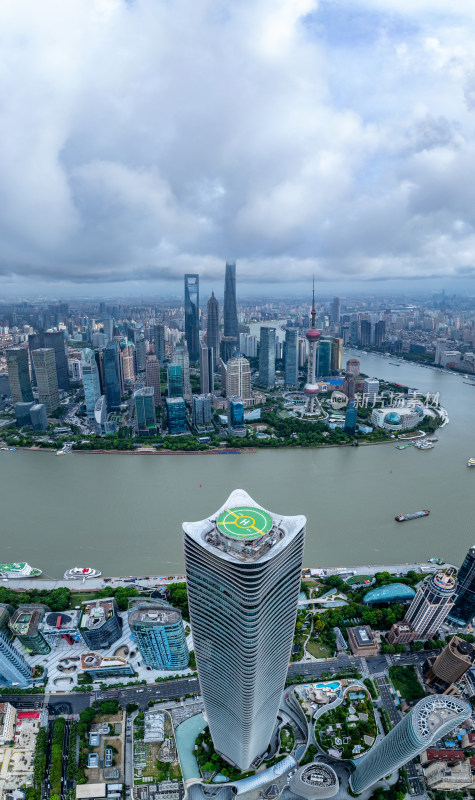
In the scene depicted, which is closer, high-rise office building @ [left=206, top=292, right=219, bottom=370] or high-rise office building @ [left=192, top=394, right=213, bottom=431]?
high-rise office building @ [left=192, top=394, right=213, bottom=431]

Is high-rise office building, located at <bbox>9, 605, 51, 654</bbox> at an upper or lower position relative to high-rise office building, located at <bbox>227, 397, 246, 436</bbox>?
lower

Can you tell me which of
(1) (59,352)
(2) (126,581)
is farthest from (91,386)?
(2) (126,581)

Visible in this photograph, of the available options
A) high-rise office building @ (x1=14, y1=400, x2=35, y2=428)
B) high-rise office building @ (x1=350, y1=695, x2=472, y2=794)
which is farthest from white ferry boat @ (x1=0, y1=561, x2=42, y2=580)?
high-rise office building @ (x1=14, y1=400, x2=35, y2=428)

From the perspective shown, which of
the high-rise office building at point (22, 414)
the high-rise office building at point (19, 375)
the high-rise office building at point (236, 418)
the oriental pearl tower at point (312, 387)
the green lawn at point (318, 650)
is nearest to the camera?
the green lawn at point (318, 650)

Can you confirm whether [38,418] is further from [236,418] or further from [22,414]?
[236,418]

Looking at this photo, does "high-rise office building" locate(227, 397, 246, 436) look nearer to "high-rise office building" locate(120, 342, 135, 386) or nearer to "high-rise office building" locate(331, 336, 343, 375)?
"high-rise office building" locate(120, 342, 135, 386)

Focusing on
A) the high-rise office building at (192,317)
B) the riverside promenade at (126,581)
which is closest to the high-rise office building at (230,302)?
the high-rise office building at (192,317)

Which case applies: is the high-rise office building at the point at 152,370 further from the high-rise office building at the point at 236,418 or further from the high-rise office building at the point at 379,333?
the high-rise office building at the point at 379,333
